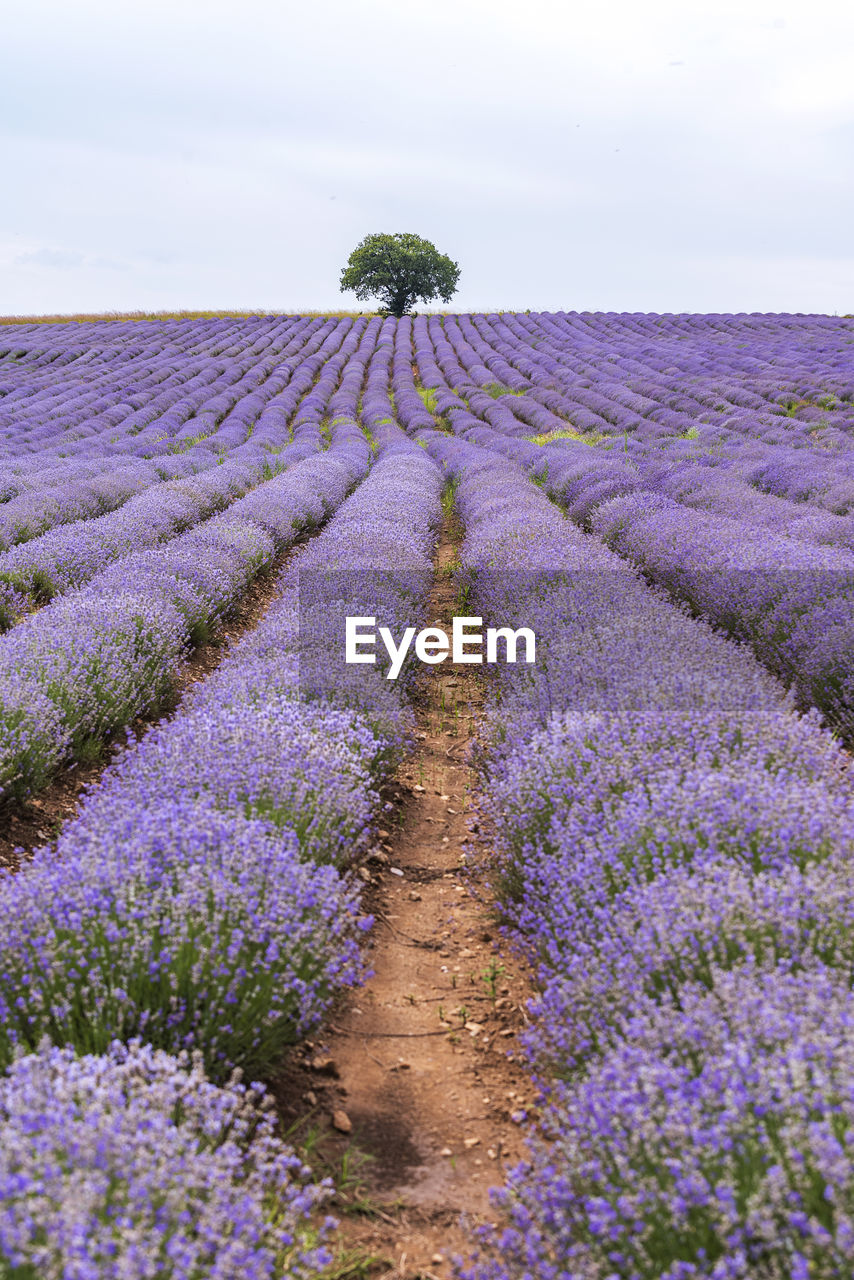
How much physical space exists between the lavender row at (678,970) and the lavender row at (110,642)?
6.77 feet

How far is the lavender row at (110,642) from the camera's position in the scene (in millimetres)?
4238

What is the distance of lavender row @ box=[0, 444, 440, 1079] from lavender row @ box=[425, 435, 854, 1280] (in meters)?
0.65

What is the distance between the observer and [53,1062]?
176cm

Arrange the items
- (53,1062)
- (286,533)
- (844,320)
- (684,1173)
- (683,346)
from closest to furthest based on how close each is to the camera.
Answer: (684,1173) → (53,1062) → (286,533) → (683,346) → (844,320)

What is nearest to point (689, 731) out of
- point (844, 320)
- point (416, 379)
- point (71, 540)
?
point (71, 540)

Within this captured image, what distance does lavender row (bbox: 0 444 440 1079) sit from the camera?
90.0 inches

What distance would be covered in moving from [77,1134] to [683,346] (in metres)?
28.5

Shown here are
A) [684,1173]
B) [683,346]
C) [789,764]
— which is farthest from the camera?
[683,346]

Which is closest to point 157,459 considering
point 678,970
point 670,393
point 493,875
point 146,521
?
point 146,521

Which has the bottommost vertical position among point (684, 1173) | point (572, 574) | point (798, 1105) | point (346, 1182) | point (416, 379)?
point (346, 1182)

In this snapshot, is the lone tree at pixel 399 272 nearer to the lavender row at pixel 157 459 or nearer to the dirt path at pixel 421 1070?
the lavender row at pixel 157 459

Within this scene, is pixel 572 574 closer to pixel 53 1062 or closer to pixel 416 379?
pixel 53 1062

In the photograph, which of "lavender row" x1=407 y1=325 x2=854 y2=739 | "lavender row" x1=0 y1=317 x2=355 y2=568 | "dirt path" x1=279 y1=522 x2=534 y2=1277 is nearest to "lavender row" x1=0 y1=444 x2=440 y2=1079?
"dirt path" x1=279 y1=522 x2=534 y2=1277

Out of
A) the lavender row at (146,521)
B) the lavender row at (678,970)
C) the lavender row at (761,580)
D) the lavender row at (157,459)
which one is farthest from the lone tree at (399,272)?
the lavender row at (678,970)
